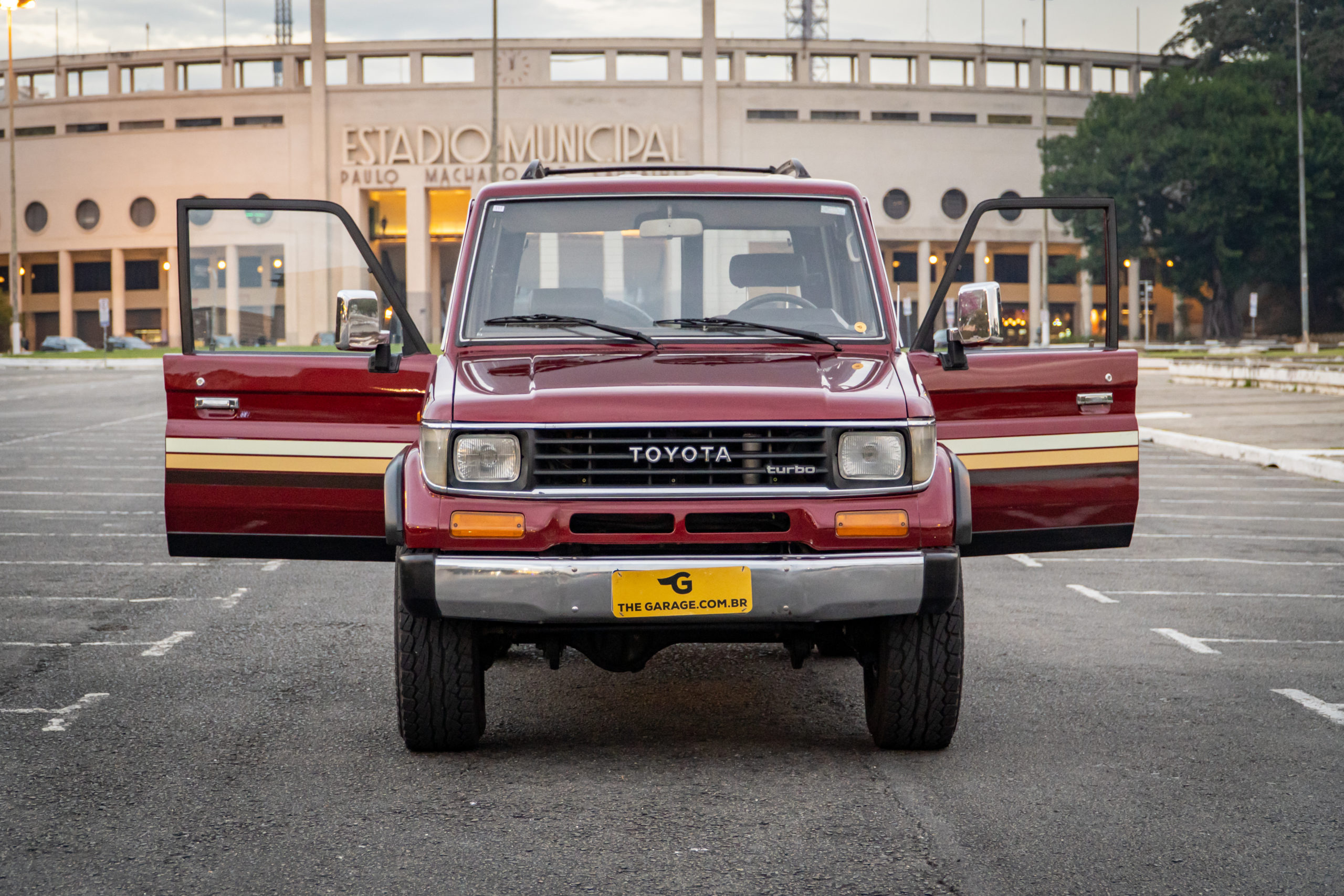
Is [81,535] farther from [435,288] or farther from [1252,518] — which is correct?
[435,288]

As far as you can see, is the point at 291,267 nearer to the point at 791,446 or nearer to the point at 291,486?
the point at 291,486

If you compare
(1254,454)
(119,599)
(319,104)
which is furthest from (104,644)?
(319,104)

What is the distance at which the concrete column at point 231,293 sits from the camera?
6844 millimetres

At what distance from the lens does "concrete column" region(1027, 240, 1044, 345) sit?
272 feet

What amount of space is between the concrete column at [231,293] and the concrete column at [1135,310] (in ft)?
253

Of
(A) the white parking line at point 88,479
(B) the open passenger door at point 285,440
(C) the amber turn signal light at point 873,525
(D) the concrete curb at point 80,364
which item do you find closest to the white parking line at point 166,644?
(B) the open passenger door at point 285,440

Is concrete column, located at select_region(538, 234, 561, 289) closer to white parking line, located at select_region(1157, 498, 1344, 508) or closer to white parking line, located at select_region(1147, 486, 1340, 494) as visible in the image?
white parking line, located at select_region(1157, 498, 1344, 508)

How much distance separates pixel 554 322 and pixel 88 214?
285 feet

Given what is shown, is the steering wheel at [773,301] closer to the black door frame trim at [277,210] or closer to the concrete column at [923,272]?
the black door frame trim at [277,210]

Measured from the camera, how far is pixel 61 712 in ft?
18.9

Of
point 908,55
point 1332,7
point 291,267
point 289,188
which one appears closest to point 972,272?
point 908,55

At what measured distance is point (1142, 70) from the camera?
8612 centimetres

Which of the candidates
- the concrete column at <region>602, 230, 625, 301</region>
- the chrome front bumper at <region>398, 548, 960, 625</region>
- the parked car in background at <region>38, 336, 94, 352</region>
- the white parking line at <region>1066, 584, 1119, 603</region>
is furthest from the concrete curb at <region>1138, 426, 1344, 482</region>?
the parked car in background at <region>38, 336, 94, 352</region>

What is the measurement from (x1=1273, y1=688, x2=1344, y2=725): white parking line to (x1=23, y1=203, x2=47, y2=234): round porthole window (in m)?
89.6
